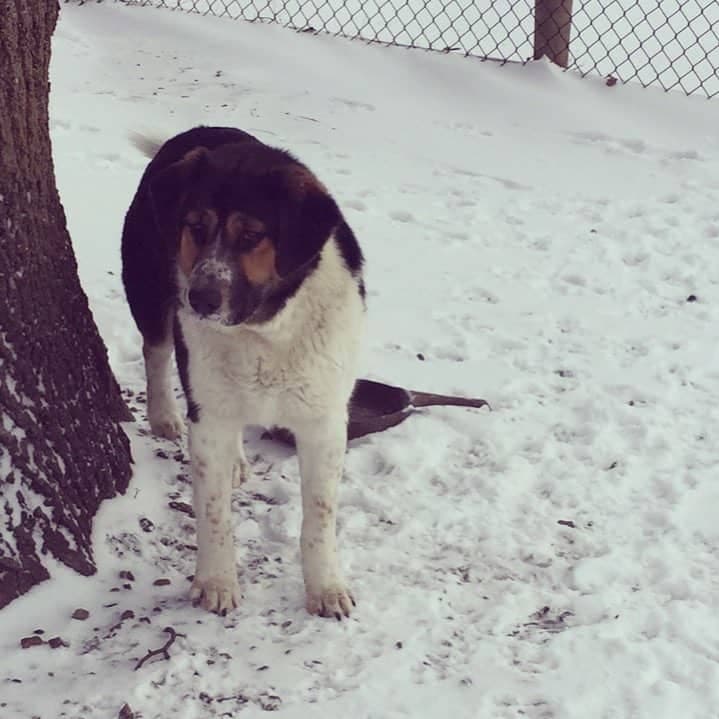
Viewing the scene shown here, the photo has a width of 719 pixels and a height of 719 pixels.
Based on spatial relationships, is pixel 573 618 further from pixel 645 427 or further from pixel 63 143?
pixel 63 143

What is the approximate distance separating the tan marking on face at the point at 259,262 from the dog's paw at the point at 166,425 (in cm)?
121

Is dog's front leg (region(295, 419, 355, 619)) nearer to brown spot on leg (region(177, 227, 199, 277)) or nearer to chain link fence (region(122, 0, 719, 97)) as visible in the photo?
brown spot on leg (region(177, 227, 199, 277))

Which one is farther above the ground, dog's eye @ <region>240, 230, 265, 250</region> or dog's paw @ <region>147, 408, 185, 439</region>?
dog's eye @ <region>240, 230, 265, 250</region>

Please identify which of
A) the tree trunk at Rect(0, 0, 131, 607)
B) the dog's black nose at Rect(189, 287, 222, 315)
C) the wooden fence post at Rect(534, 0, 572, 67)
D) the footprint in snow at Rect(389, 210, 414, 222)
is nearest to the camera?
the dog's black nose at Rect(189, 287, 222, 315)

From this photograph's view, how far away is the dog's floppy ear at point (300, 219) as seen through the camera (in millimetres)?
2869

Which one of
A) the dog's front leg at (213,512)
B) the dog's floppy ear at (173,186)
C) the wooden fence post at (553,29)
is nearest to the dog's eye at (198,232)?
the dog's floppy ear at (173,186)

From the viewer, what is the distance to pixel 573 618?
318cm

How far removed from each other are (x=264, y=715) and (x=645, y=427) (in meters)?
2.01

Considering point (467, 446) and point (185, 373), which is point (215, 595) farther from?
point (467, 446)

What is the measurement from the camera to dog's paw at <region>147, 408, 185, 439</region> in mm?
3988

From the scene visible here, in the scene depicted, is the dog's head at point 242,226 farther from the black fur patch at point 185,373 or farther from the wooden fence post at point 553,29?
the wooden fence post at point 553,29

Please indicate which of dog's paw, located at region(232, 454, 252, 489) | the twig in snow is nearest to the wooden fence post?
dog's paw, located at region(232, 454, 252, 489)

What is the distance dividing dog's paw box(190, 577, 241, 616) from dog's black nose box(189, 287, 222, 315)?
0.81 metres

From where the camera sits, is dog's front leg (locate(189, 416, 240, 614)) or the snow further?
dog's front leg (locate(189, 416, 240, 614))
